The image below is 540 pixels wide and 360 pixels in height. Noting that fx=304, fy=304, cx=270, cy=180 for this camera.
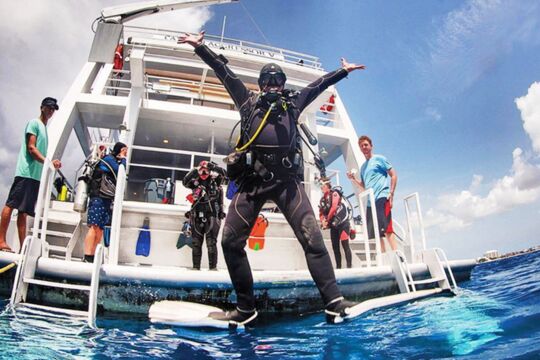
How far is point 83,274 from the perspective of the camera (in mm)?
2580

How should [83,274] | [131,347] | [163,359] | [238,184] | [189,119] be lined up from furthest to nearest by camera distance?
[189,119]
[83,274]
[238,184]
[131,347]
[163,359]

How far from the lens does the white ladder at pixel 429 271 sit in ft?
10.6

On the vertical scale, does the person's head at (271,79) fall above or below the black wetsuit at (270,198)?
above

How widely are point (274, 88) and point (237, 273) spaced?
55.2 inches

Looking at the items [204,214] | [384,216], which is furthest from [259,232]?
[384,216]

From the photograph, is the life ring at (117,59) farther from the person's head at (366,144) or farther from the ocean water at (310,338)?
the ocean water at (310,338)

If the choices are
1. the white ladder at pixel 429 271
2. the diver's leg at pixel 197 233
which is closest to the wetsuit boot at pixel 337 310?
the white ladder at pixel 429 271

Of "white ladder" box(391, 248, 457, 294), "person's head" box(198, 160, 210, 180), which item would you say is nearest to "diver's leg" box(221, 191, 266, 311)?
"white ladder" box(391, 248, 457, 294)

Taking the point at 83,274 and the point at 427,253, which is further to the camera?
the point at 427,253

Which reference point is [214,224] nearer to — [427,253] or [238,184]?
[238,184]

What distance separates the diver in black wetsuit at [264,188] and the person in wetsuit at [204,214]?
6.17ft

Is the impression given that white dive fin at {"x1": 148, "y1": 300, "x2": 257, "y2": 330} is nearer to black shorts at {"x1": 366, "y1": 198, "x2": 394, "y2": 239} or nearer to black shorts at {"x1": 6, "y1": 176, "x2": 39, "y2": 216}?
black shorts at {"x1": 6, "y1": 176, "x2": 39, "y2": 216}

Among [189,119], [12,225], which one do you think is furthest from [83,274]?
[189,119]

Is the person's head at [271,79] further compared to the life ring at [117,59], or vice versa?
the life ring at [117,59]
